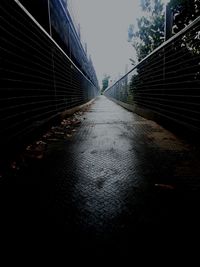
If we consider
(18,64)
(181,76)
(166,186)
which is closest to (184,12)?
(181,76)

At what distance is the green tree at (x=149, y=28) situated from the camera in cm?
657

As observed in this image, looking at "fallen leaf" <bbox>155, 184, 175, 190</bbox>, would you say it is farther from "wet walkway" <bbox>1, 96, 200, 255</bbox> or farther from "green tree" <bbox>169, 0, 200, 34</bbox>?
"green tree" <bbox>169, 0, 200, 34</bbox>

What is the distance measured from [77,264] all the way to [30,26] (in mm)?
3074

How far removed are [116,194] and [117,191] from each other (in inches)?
1.8

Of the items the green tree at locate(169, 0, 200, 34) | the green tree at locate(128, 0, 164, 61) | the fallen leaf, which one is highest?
the green tree at locate(128, 0, 164, 61)

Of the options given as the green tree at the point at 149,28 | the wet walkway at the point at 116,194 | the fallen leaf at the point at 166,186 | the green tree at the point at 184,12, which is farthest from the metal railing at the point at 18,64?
the green tree at the point at 149,28

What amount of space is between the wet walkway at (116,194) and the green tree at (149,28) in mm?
5436

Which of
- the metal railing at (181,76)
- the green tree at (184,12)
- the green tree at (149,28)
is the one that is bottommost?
the metal railing at (181,76)

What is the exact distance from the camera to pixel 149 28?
6914 millimetres

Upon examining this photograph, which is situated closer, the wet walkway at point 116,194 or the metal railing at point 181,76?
the wet walkway at point 116,194

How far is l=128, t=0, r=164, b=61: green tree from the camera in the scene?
657 cm

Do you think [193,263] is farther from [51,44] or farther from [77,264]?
[51,44]

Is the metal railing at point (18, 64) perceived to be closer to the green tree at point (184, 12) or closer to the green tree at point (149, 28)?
the green tree at point (184, 12)

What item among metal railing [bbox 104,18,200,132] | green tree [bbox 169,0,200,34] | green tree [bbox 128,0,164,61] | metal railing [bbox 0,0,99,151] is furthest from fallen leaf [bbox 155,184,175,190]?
green tree [bbox 128,0,164,61]
